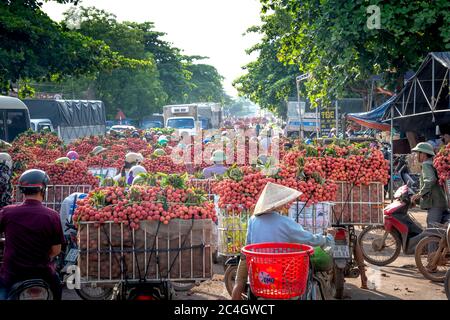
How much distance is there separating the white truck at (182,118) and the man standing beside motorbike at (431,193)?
99.8 feet

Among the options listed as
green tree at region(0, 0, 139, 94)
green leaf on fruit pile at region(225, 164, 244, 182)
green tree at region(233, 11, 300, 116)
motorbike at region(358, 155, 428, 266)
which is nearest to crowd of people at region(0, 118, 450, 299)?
green leaf on fruit pile at region(225, 164, 244, 182)

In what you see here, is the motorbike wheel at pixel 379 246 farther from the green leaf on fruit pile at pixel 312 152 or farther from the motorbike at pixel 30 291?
the motorbike at pixel 30 291

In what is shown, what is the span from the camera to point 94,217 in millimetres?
6301

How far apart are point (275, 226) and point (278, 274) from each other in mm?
907

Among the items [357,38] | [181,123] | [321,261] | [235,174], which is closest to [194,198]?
[321,261]

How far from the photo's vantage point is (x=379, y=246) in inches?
436

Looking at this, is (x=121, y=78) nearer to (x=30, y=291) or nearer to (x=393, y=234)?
(x=393, y=234)

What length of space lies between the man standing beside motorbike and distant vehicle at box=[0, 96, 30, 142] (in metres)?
20.9

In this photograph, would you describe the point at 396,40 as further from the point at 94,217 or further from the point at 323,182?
the point at 94,217

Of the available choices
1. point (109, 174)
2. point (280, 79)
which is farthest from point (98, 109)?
point (109, 174)

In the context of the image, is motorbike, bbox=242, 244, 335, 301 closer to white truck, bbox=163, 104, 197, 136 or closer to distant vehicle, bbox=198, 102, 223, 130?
white truck, bbox=163, 104, 197, 136

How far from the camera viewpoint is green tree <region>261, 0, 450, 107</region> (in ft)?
56.5

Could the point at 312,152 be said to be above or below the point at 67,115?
below

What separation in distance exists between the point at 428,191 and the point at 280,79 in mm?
40186
